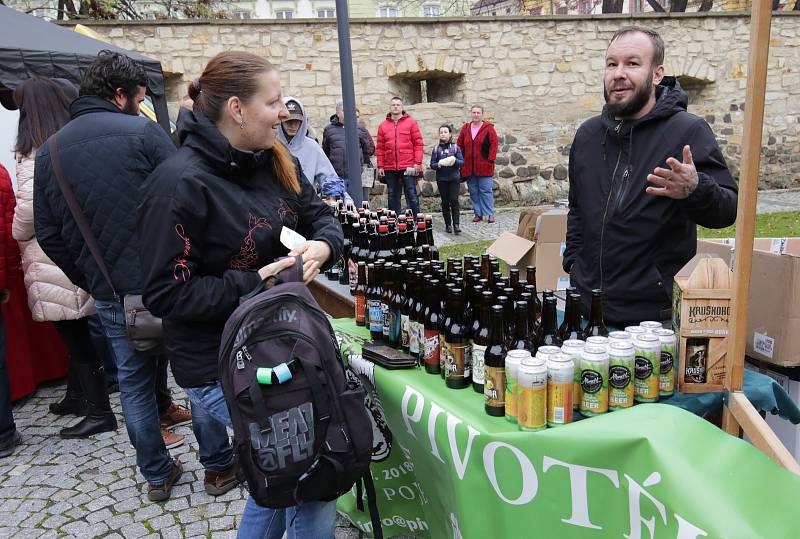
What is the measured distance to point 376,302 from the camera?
8.25ft

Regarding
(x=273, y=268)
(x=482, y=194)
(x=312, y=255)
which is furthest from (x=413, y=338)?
(x=482, y=194)

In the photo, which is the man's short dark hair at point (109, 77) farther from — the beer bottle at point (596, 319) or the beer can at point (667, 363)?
the beer can at point (667, 363)

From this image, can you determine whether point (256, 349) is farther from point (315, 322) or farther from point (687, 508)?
point (687, 508)

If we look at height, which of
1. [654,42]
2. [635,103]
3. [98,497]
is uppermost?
[654,42]

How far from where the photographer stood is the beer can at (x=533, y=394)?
5.52 ft

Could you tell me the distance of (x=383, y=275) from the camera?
258cm

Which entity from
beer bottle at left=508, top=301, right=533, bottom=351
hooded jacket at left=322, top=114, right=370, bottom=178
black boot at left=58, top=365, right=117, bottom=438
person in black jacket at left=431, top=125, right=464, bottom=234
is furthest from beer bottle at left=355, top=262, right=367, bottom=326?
person in black jacket at left=431, top=125, right=464, bottom=234

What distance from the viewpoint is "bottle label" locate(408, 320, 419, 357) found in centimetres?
228

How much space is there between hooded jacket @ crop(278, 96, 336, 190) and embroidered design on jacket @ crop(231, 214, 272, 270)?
250cm

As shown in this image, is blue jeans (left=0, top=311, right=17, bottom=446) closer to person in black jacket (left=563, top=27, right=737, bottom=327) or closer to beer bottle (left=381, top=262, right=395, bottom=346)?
beer bottle (left=381, top=262, right=395, bottom=346)

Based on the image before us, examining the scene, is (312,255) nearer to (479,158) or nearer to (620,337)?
(620,337)

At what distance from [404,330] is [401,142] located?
25.3 feet

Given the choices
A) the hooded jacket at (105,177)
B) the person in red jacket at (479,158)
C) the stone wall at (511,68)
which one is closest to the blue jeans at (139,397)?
the hooded jacket at (105,177)

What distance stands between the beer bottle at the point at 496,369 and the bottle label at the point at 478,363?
35 mm
